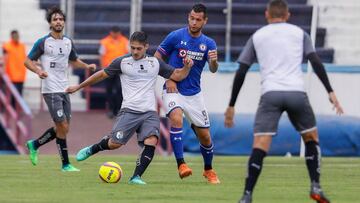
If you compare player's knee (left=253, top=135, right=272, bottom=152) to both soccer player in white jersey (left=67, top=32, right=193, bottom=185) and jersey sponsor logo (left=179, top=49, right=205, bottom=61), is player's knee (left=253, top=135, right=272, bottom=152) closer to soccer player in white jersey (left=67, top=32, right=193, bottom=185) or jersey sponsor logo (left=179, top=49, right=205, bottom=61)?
soccer player in white jersey (left=67, top=32, right=193, bottom=185)

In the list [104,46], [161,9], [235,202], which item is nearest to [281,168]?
[235,202]

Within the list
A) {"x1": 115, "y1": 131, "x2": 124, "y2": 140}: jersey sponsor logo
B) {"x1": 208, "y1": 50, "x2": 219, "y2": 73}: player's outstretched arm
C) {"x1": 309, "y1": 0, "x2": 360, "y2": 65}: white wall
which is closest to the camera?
{"x1": 115, "y1": 131, "x2": 124, "y2": 140}: jersey sponsor logo

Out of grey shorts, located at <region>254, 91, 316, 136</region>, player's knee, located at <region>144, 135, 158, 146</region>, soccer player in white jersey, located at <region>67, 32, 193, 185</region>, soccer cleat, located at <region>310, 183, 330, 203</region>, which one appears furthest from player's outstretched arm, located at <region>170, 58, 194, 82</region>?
soccer cleat, located at <region>310, 183, 330, 203</region>

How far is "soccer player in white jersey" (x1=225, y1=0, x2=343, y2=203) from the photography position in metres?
11.4

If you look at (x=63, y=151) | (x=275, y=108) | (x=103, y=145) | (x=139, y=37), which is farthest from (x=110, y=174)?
(x=275, y=108)

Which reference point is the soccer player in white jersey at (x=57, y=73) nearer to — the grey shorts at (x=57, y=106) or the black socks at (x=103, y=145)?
the grey shorts at (x=57, y=106)

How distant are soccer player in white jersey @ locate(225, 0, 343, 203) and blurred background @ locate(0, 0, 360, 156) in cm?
1153

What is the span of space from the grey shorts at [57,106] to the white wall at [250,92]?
7.85 metres

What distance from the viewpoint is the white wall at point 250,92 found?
24656mm

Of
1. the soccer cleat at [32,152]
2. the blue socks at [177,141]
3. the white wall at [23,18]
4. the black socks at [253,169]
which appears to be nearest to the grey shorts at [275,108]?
the black socks at [253,169]

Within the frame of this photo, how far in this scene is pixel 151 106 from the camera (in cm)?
1453

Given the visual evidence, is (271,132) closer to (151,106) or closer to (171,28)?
(151,106)

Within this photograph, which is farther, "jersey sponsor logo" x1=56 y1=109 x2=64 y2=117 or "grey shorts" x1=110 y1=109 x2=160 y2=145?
"jersey sponsor logo" x1=56 y1=109 x2=64 y2=117

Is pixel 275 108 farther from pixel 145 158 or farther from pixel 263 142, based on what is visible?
pixel 145 158
